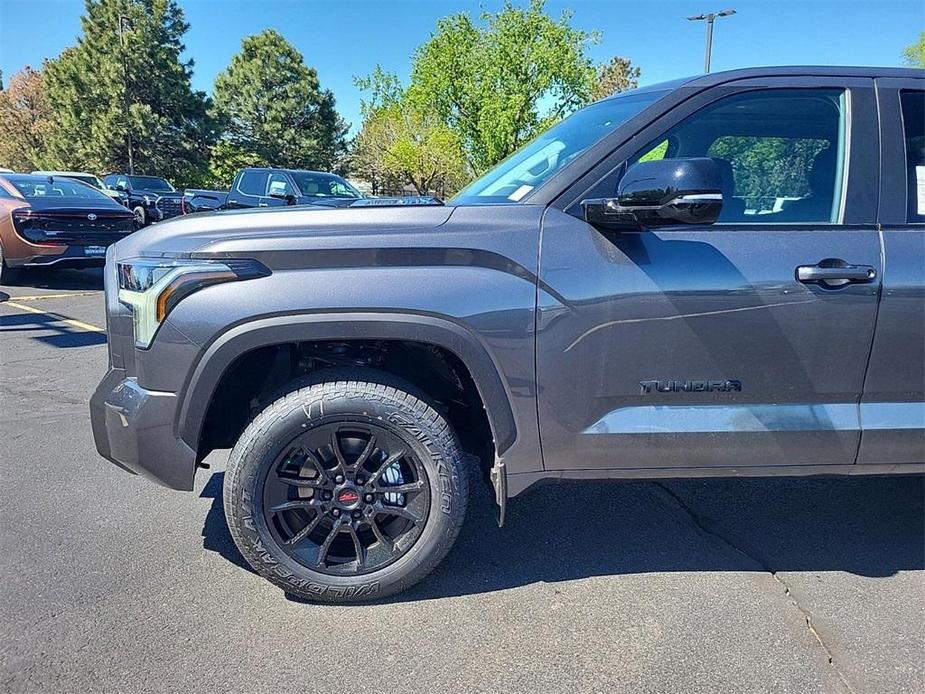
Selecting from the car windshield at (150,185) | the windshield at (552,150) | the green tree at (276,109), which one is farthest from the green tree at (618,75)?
the windshield at (552,150)

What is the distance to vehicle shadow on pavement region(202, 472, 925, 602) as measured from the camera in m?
2.78

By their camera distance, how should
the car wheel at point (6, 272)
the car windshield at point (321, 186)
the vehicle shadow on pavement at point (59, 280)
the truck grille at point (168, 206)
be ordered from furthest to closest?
the truck grille at point (168, 206)
the car windshield at point (321, 186)
the vehicle shadow on pavement at point (59, 280)
the car wheel at point (6, 272)

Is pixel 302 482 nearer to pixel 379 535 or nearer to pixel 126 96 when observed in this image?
pixel 379 535

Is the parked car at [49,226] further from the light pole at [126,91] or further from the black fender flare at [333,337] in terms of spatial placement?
the light pole at [126,91]

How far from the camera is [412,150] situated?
28812 millimetres

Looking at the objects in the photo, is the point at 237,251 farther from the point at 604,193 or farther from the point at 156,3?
the point at 156,3

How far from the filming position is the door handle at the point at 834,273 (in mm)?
2334

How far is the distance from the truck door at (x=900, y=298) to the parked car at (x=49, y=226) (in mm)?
9374

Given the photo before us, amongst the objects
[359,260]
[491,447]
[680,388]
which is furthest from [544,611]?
[359,260]

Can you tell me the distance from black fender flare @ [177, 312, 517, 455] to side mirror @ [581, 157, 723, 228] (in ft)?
2.26

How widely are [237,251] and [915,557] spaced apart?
3118mm

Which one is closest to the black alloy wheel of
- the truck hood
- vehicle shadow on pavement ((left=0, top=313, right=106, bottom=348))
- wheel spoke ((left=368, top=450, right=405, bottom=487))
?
wheel spoke ((left=368, top=450, right=405, bottom=487))

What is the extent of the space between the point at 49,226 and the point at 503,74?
2150 centimetres

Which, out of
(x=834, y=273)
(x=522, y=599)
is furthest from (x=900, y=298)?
(x=522, y=599)
